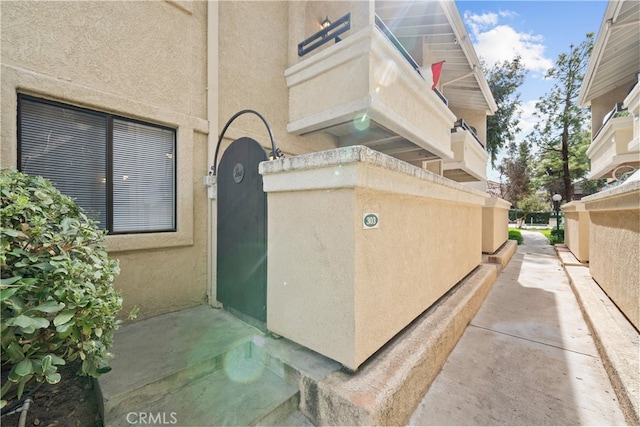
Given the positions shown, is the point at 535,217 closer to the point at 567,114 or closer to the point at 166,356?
the point at 567,114

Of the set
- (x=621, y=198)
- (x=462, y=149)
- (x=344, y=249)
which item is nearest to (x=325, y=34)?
(x=344, y=249)

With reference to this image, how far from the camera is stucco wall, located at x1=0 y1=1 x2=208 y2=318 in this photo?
2.93 m

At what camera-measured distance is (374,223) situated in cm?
250

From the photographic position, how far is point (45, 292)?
65.7 inches

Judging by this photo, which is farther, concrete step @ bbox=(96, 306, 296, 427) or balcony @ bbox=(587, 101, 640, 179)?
balcony @ bbox=(587, 101, 640, 179)

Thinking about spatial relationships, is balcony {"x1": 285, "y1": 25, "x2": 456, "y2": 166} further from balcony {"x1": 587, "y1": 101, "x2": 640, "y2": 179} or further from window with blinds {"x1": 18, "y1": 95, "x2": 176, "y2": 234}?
balcony {"x1": 587, "y1": 101, "x2": 640, "y2": 179}

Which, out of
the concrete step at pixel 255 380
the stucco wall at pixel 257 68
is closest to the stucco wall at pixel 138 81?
the stucco wall at pixel 257 68

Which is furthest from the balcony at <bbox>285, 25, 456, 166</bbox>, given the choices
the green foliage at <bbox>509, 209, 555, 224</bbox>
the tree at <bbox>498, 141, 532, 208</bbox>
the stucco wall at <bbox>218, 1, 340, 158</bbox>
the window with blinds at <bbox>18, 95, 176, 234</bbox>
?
the green foliage at <bbox>509, 209, 555, 224</bbox>

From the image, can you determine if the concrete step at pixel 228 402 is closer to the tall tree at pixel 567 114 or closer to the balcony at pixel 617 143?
the balcony at pixel 617 143

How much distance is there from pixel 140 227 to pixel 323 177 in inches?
119

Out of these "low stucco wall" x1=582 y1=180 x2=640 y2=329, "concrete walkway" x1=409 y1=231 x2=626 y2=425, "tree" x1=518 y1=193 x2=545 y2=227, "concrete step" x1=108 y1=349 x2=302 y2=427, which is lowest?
"concrete walkway" x1=409 y1=231 x2=626 y2=425

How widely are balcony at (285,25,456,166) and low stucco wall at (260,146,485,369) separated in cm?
247

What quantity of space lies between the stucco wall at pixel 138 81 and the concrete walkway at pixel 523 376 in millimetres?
3716

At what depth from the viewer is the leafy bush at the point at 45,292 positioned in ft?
4.86
